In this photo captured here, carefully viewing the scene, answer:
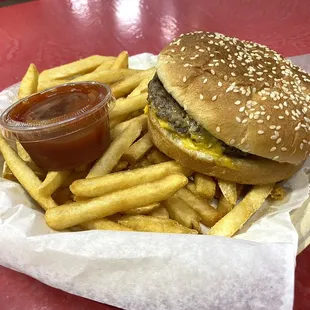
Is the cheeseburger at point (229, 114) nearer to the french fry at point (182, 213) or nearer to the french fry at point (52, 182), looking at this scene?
the french fry at point (182, 213)

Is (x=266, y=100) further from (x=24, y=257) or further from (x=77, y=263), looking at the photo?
(x=24, y=257)

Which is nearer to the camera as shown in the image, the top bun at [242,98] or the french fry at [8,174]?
the top bun at [242,98]

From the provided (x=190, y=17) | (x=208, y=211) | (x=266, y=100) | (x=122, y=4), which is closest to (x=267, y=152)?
(x=266, y=100)

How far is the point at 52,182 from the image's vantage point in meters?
2.24

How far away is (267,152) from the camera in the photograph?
2188mm

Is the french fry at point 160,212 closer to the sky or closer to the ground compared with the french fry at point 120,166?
closer to the ground

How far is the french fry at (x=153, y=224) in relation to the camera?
2.04m

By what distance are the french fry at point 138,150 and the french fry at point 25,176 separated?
20.0 inches

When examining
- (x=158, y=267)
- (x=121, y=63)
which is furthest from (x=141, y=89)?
(x=158, y=267)

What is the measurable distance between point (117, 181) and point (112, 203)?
5.5 inches

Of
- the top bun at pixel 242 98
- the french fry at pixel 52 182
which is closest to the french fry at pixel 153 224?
the french fry at pixel 52 182

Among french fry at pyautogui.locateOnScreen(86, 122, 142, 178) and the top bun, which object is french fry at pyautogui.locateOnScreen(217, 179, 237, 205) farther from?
french fry at pyautogui.locateOnScreen(86, 122, 142, 178)

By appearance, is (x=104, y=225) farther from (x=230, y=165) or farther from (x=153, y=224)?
(x=230, y=165)

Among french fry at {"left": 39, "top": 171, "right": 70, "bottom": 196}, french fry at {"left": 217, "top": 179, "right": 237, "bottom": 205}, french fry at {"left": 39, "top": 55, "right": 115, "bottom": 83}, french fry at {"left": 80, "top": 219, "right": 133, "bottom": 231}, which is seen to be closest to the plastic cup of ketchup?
french fry at {"left": 39, "top": 171, "right": 70, "bottom": 196}
